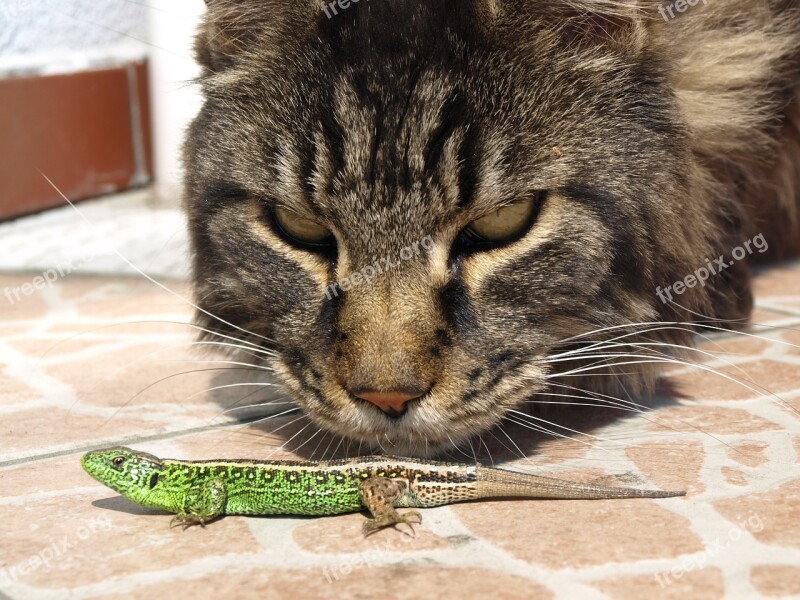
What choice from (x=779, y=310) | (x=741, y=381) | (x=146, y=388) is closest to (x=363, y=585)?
(x=146, y=388)

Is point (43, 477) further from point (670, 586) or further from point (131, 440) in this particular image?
point (670, 586)

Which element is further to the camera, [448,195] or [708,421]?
[708,421]

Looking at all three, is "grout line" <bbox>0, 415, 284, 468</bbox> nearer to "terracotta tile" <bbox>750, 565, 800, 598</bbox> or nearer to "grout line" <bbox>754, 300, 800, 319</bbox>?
"terracotta tile" <bbox>750, 565, 800, 598</bbox>

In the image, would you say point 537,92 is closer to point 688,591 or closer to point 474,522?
point 474,522

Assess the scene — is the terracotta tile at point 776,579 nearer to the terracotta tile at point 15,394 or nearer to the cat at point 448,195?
the cat at point 448,195

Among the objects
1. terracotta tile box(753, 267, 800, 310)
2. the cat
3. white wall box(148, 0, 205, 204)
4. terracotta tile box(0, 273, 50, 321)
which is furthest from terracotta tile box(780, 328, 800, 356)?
white wall box(148, 0, 205, 204)

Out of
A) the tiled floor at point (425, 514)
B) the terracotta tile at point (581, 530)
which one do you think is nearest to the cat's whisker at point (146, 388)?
the tiled floor at point (425, 514)

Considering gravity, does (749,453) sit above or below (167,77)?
below
